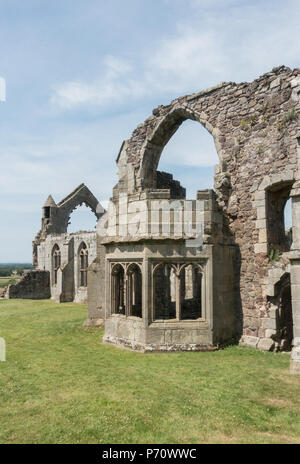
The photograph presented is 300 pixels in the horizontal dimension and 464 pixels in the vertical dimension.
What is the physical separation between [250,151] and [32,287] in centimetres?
2087

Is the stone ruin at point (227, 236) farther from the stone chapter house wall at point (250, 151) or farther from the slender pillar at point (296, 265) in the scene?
the slender pillar at point (296, 265)

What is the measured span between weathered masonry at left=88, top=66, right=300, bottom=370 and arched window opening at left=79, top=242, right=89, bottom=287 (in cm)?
1265

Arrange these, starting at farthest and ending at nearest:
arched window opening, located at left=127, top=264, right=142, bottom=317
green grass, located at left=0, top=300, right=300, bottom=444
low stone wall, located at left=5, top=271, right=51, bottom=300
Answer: low stone wall, located at left=5, top=271, right=51, bottom=300 < arched window opening, located at left=127, top=264, right=142, bottom=317 < green grass, located at left=0, top=300, right=300, bottom=444

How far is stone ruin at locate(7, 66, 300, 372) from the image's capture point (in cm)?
941

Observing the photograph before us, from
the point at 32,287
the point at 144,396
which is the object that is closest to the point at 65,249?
the point at 32,287

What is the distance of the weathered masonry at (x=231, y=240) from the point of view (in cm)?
941

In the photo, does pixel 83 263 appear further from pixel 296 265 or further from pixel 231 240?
pixel 296 265

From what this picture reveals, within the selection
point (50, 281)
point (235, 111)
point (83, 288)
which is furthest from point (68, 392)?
point (50, 281)

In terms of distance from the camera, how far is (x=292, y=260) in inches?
310

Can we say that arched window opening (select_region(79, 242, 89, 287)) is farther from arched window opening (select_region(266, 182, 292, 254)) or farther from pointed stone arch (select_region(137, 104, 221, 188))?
arched window opening (select_region(266, 182, 292, 254))

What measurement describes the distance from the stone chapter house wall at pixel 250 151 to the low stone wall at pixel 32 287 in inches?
757
